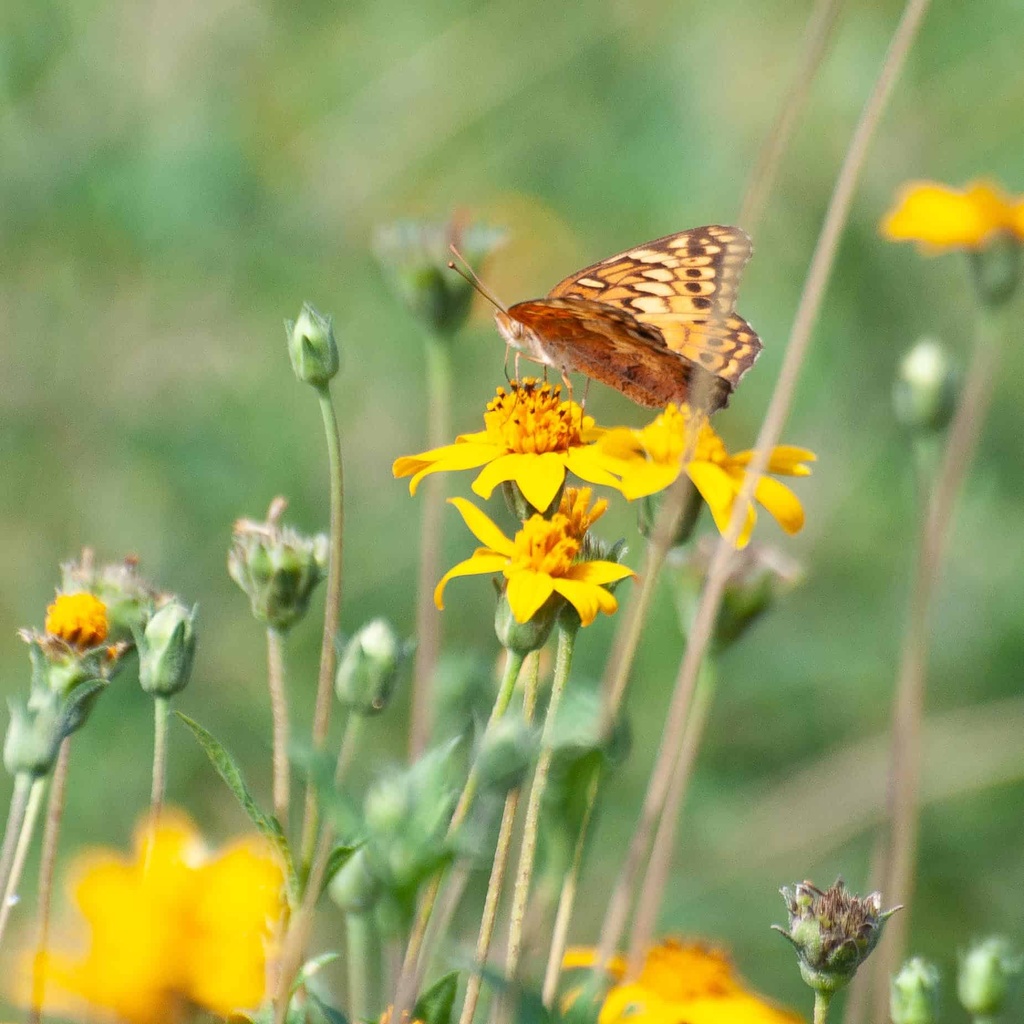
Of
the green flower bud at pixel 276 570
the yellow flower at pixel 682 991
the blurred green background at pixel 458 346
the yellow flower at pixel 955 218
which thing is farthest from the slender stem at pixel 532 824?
the blurred green background at pixel 458 346

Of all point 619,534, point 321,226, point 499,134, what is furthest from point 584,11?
point 619,534

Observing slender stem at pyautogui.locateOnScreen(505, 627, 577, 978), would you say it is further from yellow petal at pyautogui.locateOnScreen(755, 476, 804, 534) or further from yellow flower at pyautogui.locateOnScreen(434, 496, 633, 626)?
yellow petal at pyautogui.locateOnScreen(755, 476, 804, 534)

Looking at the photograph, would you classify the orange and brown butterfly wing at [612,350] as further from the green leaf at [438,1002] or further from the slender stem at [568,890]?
the green leaf at [438,1002]

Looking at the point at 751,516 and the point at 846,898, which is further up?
the point at 751,516

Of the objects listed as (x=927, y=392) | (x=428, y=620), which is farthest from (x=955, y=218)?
(x=428, y=620)

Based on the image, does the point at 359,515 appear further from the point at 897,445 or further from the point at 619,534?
→ the point at 897,445

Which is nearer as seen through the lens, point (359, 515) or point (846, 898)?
point (846, 898)

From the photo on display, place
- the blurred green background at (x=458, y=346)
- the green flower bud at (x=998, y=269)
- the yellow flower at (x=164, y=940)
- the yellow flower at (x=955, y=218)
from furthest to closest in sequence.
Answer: the blurred green background at (x=458, y=346) → the yellow flower at (x=955, y=218) → the green flower bud at (x=998, y=269) → the yellow flower at (x=164, y=940)
